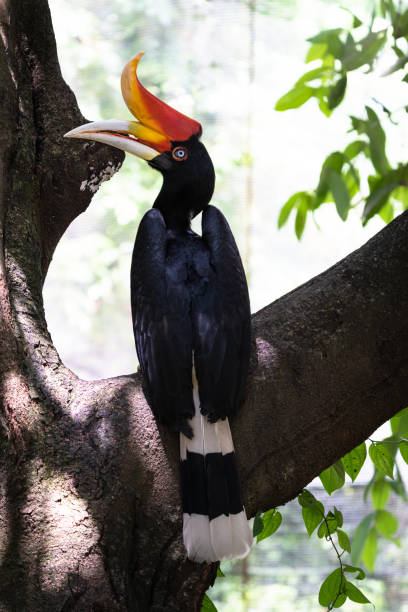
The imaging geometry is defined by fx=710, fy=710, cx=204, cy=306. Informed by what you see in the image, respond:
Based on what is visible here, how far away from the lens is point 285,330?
1396 millimetres

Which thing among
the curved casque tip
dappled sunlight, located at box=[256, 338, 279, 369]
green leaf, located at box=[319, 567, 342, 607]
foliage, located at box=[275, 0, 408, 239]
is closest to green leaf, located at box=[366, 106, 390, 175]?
foliage, located at box=[275, 0, 408, 239]

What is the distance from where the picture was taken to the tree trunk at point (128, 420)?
1.17 metres

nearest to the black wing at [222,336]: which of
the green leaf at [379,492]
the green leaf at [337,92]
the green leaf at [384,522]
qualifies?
the green leaf at [337,92]

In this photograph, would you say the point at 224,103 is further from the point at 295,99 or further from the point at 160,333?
the point at 160,333

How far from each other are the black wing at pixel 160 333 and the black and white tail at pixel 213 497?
0.05m

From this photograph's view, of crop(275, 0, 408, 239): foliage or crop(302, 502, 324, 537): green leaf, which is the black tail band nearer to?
crop(302, 502, 324, 537): green leaf

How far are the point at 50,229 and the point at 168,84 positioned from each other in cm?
265

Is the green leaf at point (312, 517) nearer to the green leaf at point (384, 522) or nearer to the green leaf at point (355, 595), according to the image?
the green leaf at point (355, 595)

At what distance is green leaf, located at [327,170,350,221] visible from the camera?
70.2 inches

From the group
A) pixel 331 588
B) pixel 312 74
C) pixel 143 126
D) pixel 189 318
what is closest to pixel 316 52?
pixel 312 74

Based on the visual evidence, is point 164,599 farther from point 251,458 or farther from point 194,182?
point 194,182

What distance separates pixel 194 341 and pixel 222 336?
0.19ft

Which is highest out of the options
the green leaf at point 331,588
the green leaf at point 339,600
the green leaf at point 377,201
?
the green leaf at point 377,201

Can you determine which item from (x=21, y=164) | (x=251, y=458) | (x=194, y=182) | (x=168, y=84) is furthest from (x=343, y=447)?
(x=168, y=84)
